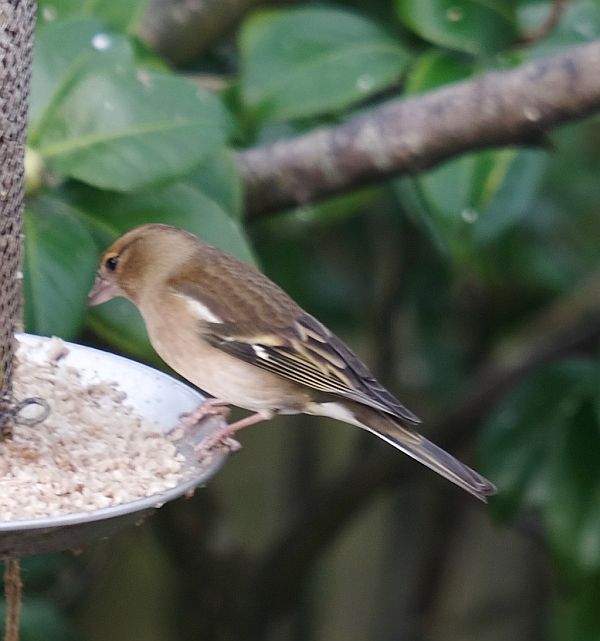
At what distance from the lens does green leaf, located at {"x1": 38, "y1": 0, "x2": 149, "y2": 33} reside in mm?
2703

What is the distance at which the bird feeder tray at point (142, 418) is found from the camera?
141 centimetres

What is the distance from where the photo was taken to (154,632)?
5.22 meters

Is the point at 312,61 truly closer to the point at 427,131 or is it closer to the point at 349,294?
the point at 427,131

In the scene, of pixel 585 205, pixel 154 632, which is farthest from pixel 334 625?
pixel 585 205

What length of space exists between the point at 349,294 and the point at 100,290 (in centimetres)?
225

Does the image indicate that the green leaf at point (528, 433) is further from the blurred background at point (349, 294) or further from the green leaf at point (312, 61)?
the green leaf at point (312, 61)

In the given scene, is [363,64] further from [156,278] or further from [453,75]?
[156,278]

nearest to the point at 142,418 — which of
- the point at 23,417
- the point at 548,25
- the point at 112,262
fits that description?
the point at 23,417

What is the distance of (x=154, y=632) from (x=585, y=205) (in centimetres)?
262

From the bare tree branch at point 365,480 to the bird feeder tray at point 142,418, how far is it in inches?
88.2

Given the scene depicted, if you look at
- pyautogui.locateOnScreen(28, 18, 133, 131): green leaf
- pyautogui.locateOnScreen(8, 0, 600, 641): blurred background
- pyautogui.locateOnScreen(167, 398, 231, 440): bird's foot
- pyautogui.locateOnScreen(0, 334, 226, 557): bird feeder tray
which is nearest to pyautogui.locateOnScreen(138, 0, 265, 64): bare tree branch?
pyautogui.locateOnScreen(8, 0, 600, 641): blurred background

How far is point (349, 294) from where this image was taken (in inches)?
178

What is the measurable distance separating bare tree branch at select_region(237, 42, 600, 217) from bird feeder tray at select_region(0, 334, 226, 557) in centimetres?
89

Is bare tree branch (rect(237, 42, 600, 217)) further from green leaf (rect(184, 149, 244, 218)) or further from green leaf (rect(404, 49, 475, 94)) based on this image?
green leaf (rect(184, 149, 244, 218))
